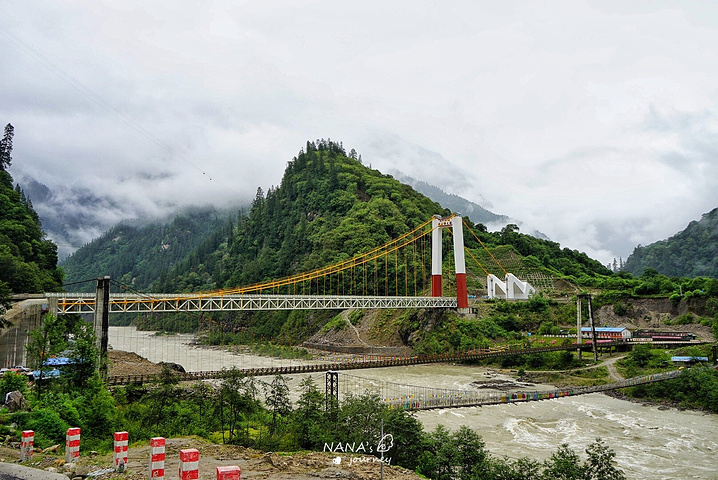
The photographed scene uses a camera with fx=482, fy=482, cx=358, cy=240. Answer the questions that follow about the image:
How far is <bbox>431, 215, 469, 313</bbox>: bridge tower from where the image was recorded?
46.0 metres

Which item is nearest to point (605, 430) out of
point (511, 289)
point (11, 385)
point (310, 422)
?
point (310, 422)

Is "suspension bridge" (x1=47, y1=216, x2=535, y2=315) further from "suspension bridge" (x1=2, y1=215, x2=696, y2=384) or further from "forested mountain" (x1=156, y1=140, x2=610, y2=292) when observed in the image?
"forested mountain" (x1=156, y1=140, x2=610, y2=292)

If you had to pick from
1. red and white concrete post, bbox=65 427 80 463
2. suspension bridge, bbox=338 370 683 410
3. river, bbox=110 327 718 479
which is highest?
red and white concrete post, bbox=65 427 80 463

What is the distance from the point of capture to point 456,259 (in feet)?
152

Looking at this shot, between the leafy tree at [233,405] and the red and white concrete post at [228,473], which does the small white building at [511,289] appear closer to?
the leafy tree at [233,405]

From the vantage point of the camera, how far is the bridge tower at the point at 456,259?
151ft

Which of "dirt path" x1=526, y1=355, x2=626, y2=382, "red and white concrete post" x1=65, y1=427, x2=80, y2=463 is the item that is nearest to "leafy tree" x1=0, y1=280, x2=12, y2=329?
"red and white concrete post" x1=65, y1=427, x2=80, y2=463

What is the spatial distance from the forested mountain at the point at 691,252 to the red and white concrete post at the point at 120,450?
10501 cm

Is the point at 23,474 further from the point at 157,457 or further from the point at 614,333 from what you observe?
the point at 614,333

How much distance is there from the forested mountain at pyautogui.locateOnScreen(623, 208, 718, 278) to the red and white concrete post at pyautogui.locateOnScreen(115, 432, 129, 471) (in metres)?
105

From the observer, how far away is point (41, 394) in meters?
14.9

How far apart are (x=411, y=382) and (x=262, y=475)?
24.7m

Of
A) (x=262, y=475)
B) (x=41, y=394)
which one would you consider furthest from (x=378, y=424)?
(x=41, y=394)

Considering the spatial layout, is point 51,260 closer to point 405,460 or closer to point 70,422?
point 70,422
